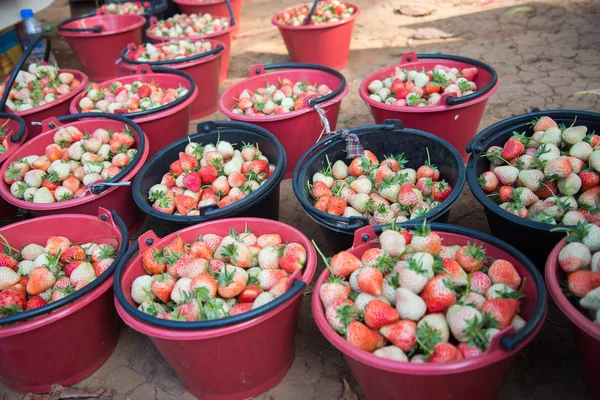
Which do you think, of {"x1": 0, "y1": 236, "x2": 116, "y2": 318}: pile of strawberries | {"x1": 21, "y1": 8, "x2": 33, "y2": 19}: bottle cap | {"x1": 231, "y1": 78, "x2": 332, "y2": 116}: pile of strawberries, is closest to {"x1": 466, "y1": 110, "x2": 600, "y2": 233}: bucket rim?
{"x1": 231, "y1": 78, "x2": 332, "y2": 116}: pile of strawberries

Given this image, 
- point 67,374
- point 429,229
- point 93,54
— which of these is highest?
point 429,229

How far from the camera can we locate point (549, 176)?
2.24 m

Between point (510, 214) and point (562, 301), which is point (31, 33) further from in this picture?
point (562, 301)

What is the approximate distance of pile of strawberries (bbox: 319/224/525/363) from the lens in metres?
1.62

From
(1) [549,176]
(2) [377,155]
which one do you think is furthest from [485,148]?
(2) [377,155]

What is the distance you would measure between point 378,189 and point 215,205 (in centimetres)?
83

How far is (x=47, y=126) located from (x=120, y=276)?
1.70 metres

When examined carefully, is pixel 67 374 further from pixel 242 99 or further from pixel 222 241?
pixel 242 99

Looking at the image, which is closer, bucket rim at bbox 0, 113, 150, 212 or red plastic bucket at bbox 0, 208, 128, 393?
red plastic bucket at bbox 0, 208, 128, 393

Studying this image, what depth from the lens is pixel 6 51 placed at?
509 centimetres

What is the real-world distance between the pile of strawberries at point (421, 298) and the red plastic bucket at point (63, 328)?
103cm

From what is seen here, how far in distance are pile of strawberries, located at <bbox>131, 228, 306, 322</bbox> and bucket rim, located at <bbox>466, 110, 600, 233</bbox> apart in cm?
84

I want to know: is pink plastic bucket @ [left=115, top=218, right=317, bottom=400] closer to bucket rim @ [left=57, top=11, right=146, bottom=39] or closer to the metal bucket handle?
the metal bucket handle

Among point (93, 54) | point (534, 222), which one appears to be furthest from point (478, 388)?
point (93, 54)
